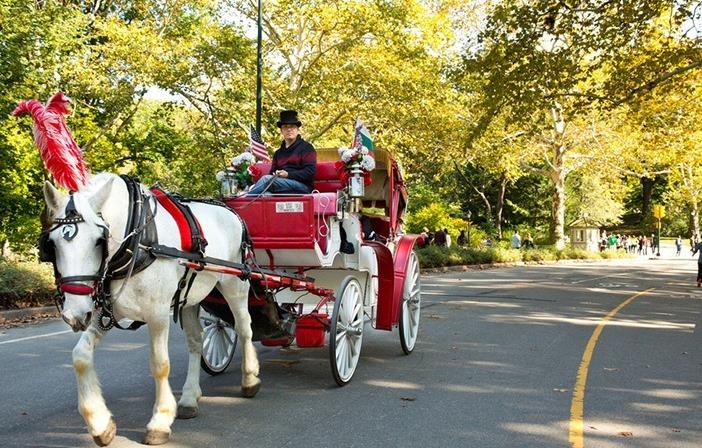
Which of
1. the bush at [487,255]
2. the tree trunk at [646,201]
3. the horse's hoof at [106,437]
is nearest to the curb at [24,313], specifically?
the horse's hoof at [106,437]

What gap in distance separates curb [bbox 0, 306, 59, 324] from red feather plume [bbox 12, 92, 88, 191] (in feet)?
29.6

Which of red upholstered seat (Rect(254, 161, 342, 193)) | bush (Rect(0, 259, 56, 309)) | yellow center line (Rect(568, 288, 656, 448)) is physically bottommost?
yellow center line (Rect(568, 288, 656, 448))

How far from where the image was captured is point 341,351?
23.2 feet

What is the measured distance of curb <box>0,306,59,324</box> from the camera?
1264cm

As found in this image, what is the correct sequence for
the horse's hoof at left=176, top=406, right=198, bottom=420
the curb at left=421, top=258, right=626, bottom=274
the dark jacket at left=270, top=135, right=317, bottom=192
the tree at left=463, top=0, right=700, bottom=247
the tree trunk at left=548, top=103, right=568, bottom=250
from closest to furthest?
the horse's hoof at left=176, top=406, right=198, bottom=420
the dark jacket at left=270, top=135, right=317, bottom=192
the tree at left=463, top=0, right=700, bottom=247
the curb at left=421, top=258, right=626, bottom=274
the tree trunk at left=548, top=103, right=568, bottom=250

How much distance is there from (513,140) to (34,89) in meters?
25.0

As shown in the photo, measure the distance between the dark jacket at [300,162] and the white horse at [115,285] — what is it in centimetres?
147

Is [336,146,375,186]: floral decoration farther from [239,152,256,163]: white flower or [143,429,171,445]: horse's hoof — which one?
[143,429,171,445]: horse's hoof

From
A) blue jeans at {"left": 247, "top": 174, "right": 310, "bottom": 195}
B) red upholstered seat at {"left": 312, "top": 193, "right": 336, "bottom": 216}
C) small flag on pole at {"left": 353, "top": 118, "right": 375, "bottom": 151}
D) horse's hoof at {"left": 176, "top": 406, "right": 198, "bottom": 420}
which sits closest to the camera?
horse's hoof at {"left": 176, "top": 406, "right": 198, "bottom": 420}

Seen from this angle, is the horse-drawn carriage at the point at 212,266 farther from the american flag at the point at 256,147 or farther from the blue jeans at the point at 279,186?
the american flag at the point at 256,147

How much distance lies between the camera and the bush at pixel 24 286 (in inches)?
527

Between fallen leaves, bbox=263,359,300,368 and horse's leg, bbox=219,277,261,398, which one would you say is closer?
horse's leg, bbox=219,277,261,398

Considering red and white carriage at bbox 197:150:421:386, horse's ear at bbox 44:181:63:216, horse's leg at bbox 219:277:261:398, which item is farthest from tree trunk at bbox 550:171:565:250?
horse's ear at bbox 44:181:63:216

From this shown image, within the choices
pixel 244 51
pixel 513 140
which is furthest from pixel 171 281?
pixel 513 140
